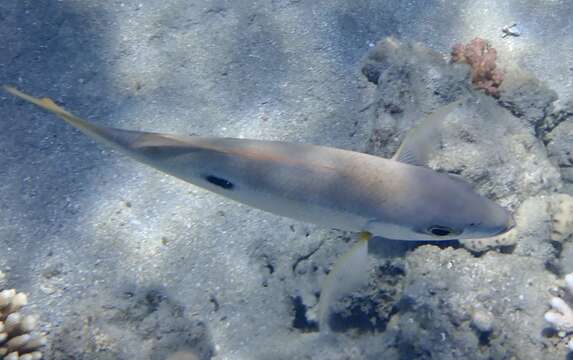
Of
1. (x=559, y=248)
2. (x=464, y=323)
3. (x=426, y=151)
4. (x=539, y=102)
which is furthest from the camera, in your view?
(x=539, y=102)

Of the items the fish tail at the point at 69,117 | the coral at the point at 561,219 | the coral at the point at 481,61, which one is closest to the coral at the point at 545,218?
the coral at the point at 561,219

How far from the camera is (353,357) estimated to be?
4129 millimetres

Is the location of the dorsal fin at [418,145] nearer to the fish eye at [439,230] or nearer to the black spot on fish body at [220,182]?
the fish eye at [439,230]

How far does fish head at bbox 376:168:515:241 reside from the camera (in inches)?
104

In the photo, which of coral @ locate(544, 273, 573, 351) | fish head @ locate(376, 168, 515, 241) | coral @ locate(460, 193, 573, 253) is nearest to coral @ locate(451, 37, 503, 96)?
coral @ locate(460, 193, 573, 253)

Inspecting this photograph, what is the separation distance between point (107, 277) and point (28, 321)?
0.71m

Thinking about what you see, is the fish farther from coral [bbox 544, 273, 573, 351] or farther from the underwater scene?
coral [bbox 544, 273, 573, 351]

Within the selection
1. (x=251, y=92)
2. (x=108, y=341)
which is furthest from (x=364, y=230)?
(x=251, y=92)

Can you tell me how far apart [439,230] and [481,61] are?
3340 mm

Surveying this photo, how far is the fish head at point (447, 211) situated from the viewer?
2630 millimetres

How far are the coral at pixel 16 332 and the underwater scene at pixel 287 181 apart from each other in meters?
0.02

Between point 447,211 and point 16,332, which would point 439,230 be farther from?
point 16,332

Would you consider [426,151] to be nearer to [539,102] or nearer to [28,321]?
[539,102]

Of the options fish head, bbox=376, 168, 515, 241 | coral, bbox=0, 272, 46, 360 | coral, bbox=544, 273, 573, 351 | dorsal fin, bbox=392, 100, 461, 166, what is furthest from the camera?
coral, bbox=0, 272, 46, 360
